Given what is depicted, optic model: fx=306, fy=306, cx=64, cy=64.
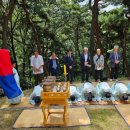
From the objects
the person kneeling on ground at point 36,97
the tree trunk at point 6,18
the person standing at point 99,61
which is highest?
the tree trunk at point 6,18

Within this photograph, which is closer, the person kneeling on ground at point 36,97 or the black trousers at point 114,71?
the person kneeling on ground at point 36,97

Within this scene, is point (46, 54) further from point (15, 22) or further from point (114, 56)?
point (114, 56)

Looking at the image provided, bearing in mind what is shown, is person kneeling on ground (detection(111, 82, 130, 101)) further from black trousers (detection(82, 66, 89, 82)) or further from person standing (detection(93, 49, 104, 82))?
black trousers (detection(82, 66, 89, 82))

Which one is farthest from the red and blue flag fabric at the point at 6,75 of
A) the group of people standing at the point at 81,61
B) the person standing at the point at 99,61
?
the person standing at the point at 99,61

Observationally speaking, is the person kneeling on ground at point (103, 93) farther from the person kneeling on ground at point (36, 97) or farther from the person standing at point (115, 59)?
the person standing at point (115, 59)

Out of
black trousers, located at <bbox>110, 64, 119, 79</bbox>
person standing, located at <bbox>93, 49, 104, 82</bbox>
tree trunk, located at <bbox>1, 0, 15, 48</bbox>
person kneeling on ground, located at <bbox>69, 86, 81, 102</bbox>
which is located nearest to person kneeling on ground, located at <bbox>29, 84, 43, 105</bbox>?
person kneeling on ground, located at <bbox>69, 86, 81, 102</bbox>

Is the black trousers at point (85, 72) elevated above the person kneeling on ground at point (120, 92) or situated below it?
above

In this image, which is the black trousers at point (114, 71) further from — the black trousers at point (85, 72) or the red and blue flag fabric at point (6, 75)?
the red and blue flag fabric at point (6, 75)

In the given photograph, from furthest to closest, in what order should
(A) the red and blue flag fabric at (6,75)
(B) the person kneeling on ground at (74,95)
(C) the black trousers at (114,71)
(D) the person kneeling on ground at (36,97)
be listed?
(C) the black trousers at (114,71) → (B) the person kneeling on ground at (74,95) → (D) the person kneeling on ground at (36,97) → (A) the red and blue flag fabric at (6,75)

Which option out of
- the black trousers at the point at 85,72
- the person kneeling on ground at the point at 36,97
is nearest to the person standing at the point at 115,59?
the black trousers at the point at 85,72

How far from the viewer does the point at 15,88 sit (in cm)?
769

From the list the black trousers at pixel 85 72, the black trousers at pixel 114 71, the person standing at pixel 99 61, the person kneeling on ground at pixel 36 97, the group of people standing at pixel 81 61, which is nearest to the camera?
the person kneeling on ground at pixel 36 97

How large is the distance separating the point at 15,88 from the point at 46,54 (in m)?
19.9

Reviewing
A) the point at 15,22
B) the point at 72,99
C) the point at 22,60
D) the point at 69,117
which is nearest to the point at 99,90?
the point at 72,99
